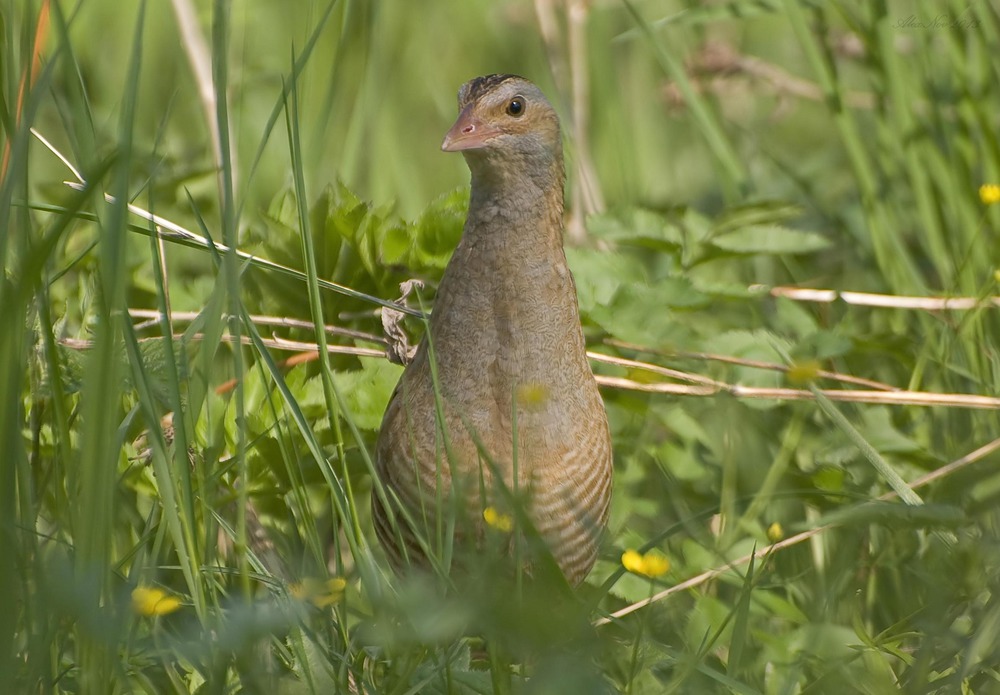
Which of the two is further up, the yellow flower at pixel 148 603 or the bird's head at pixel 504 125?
the bird's head at pixel 504 125

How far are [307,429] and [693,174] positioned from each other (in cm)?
318

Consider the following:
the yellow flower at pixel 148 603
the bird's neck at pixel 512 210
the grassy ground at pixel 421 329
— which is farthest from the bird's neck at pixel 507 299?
the yellow flower at pixel 148 603

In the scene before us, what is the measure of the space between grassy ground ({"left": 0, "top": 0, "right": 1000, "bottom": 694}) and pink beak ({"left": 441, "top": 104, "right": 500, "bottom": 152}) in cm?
28

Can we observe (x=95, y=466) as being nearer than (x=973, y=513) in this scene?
Yes

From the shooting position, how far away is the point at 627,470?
10.3ft

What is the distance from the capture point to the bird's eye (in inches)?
104

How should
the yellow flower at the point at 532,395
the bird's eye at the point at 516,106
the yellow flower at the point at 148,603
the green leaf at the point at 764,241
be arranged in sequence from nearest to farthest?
the yellow flower at the point at 148,603
the yellow flower at the point at 532,395
the bird's eye at the point at 516,106
the green leaf at the point at 764,241

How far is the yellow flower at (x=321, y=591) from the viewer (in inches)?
74.7

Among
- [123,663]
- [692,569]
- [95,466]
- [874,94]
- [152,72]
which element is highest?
[152,72]

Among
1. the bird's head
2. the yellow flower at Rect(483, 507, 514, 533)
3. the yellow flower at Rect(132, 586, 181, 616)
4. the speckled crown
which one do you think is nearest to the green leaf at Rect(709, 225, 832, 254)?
the bird's head

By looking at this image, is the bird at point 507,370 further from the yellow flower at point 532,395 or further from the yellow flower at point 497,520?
the yellow flower at point 497,520

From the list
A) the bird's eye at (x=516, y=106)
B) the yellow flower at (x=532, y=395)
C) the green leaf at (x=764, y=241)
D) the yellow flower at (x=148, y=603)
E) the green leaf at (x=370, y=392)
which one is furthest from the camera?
the green leaf at (x=764, y=241)

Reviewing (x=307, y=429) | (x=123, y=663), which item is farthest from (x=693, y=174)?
(x=123, y=663)

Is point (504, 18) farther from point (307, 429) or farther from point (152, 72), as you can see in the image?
point (307, 429)
